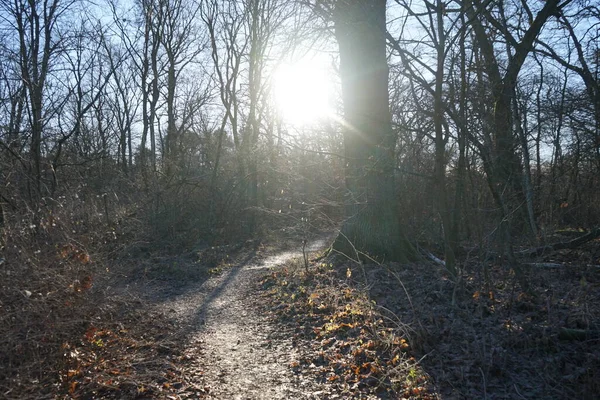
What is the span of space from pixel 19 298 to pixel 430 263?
275 inches

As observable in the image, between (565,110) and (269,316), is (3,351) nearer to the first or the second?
(269,316)

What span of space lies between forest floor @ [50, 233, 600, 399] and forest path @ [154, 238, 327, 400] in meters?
0.02

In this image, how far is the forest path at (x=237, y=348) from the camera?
4914mm

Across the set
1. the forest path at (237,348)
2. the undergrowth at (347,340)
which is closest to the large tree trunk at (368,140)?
the undergrowth at (347,340)

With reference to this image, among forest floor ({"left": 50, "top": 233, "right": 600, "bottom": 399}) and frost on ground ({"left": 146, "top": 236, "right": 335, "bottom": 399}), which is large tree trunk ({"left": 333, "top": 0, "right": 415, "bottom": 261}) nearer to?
forest floor ({"left": 50, "top": 233, "right": 600, "bottom": 399})

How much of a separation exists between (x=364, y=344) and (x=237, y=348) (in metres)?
1.74

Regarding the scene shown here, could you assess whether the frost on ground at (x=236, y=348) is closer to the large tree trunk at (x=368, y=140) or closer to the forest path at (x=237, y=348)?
the forest path at (x=237, y=348)

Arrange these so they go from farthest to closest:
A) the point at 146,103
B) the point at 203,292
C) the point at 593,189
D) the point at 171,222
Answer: the point at 146,103 < the point at 171,222 < the point at 593,189 < the point at 203,292

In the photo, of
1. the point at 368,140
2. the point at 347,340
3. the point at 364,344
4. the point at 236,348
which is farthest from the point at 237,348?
the point at 368,140

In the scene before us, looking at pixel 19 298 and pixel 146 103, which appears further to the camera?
pixel 146 103

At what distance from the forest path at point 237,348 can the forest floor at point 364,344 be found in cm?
2

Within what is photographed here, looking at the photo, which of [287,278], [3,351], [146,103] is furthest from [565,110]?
[146,103]

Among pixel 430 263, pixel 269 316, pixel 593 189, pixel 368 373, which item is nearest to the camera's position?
pixel 368 373

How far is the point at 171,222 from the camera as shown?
1602 cm
